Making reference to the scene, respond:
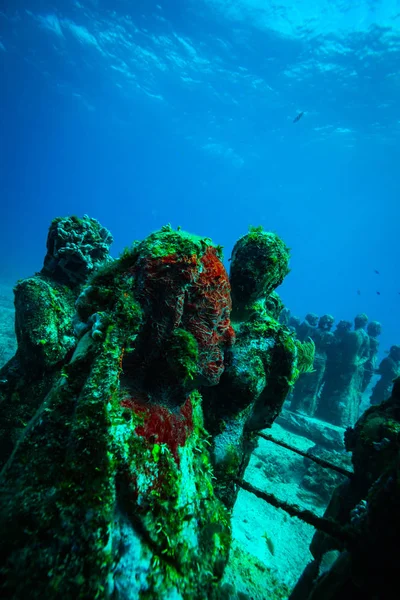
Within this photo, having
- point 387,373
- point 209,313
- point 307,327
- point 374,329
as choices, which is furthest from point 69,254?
point 374,329

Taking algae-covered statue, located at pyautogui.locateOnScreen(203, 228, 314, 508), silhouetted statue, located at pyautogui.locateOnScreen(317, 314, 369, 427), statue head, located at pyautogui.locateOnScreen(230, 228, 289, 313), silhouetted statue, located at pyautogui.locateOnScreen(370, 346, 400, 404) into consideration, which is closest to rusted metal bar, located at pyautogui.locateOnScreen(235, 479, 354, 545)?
algae-covered statue, located at pyautogui.locateOnScreen(203, 228, 314, 508)

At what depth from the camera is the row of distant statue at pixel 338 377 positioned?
15.7 m

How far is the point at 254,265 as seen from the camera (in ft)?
15.9

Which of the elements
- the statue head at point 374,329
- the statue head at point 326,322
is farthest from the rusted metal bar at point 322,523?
the statue head at point 374,329

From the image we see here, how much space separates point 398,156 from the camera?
60.7 metres

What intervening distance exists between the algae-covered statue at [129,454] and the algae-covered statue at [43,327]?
1.29m

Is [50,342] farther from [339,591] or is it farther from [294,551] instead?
[294,551]

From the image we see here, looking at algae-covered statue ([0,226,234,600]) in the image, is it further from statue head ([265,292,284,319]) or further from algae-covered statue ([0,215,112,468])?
statue head ([265,292,284,319])

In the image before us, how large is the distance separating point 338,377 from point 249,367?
14788 mm

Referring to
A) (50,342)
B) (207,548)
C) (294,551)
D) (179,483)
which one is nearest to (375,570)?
(207,548)

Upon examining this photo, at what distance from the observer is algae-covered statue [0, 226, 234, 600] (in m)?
1.70

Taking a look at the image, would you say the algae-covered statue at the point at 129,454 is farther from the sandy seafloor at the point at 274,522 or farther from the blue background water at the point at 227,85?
the blue background water at the point at 227,85

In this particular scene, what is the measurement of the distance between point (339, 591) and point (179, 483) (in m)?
1.98

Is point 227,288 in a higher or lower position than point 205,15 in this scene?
lower
